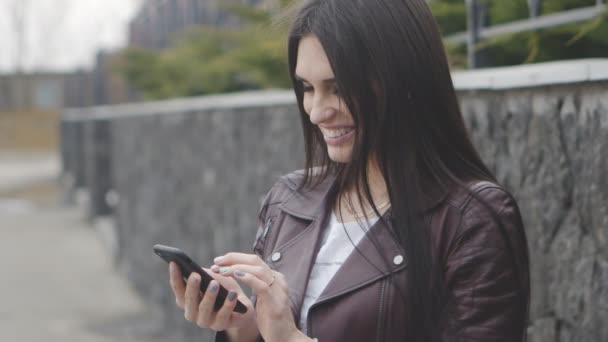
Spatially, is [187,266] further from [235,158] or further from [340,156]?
[235,158]

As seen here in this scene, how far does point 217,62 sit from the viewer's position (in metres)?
6.59

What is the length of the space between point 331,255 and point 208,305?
11.5 inches

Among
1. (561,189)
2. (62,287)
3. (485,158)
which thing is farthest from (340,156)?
(62,287)

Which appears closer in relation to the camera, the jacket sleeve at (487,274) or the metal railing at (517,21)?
the jacket sleeve at (487,274)

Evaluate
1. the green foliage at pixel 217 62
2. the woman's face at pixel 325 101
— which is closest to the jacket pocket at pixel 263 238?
the woman's face at pixel 325 101

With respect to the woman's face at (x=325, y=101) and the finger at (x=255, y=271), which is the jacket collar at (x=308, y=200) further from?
the finger at (x=255, y=271)

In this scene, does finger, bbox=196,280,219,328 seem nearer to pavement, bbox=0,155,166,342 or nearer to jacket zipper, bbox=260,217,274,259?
jacket zipper, bbox=260,217,274,259

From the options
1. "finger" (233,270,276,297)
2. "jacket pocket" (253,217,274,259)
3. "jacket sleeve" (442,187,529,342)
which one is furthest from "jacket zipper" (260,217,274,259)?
"jacket sleeve" (442,187,529,342)

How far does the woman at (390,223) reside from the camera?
5.62 ft

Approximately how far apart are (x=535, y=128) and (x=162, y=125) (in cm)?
533

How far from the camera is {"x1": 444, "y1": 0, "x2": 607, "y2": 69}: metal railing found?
9.93 ft

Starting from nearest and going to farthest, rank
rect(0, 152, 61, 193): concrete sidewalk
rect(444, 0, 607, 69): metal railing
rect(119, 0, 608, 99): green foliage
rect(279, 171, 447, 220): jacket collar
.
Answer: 1. rect(279, 171, 447, 220): jacket collar
2. rect(444, 0, 607, 69): metal railing
3. rect(119, 0, 608, 99): green foliage
4. rect(0, 152, 61, 193): concrete sidewalk

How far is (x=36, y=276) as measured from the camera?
942 centimetres

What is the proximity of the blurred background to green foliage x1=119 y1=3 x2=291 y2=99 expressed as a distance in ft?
0.07
